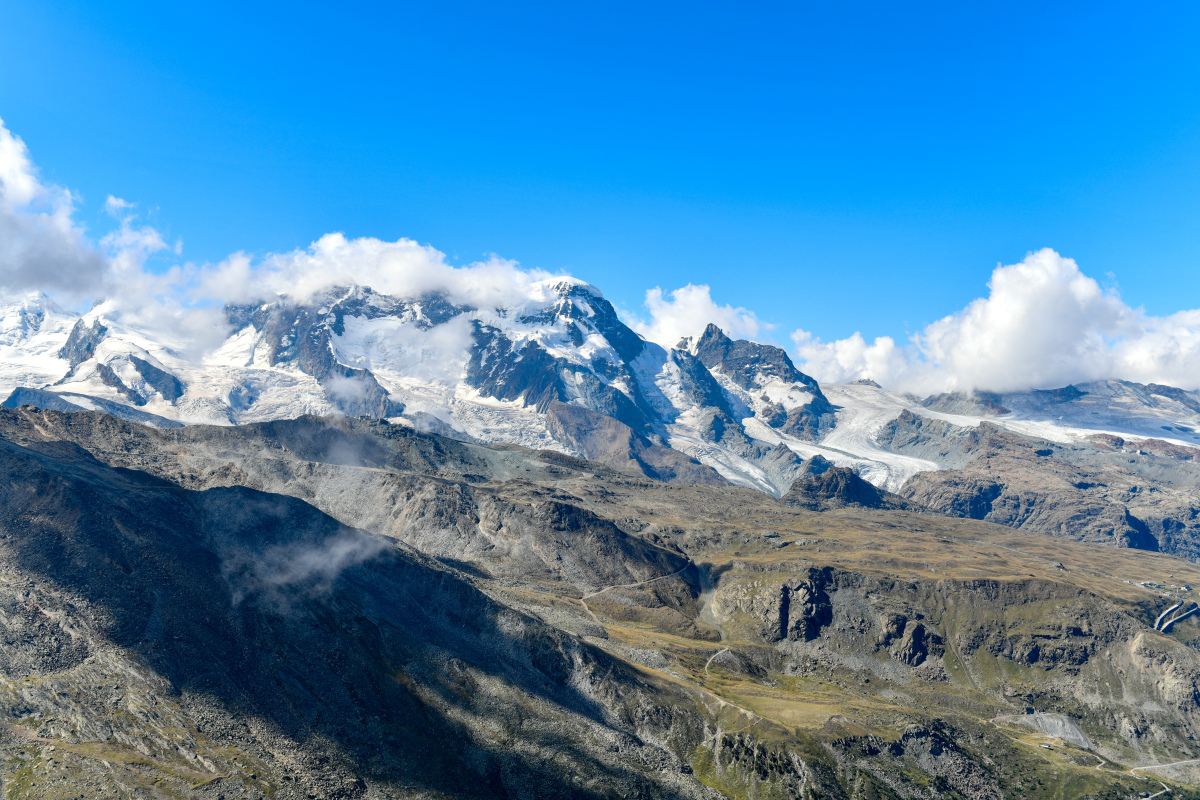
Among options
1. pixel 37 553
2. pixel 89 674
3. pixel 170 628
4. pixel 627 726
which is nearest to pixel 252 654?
pixel 170 628

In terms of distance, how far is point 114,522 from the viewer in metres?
186

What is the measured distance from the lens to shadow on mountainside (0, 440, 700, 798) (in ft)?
491

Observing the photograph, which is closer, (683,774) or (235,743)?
(235,743)

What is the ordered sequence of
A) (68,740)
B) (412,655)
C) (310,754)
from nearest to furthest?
(68,740), (310,754), (412,655)

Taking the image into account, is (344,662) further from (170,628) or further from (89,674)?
(89,674)

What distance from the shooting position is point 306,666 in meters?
166

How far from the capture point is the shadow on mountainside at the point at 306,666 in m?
150

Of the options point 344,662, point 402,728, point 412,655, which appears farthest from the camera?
point 412,655

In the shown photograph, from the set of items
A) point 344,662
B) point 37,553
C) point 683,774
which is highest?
point 37,553

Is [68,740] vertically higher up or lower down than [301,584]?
lower down

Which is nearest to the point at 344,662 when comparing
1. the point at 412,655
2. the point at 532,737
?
the point at 412,655

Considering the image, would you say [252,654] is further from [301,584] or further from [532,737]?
[532,737]

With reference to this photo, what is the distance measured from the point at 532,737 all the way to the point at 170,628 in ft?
268

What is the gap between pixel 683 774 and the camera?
591 feet
